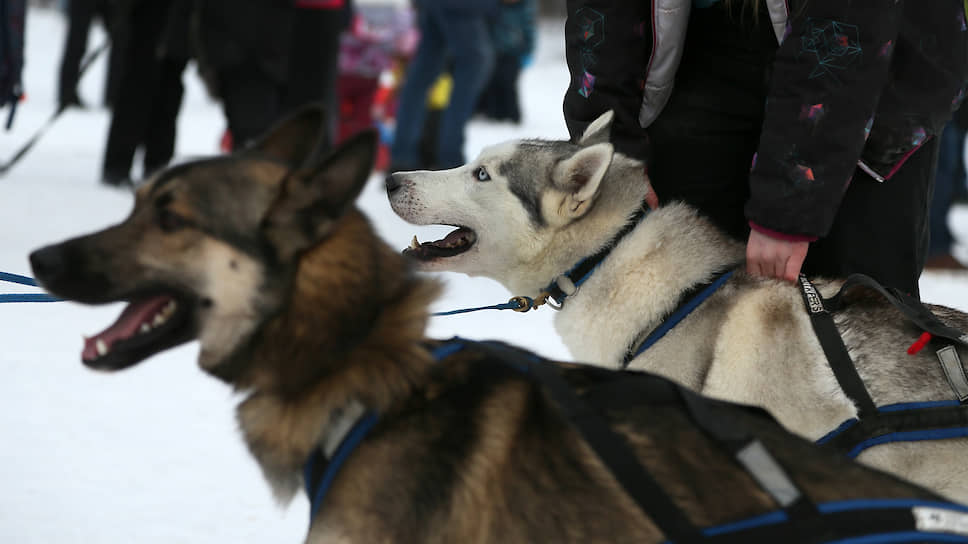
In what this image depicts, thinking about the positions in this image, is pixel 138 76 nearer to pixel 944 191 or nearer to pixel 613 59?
pixel 613 59

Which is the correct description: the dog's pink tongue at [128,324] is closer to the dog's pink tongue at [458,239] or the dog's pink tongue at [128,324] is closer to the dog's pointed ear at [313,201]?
the dog's pointed ear at [313,201]

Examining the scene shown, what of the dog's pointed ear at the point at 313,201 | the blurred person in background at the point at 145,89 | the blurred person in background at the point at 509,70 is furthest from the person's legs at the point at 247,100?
the blurred person in background at the point at 509,70

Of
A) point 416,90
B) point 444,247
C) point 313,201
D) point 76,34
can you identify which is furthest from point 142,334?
point 76,34

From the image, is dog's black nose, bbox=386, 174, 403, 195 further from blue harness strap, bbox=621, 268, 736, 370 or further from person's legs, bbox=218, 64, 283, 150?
person's legs, bbox=218, 64, 283, 150

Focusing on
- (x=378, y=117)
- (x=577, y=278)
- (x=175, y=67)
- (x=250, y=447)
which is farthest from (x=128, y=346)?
(x=378, y=117)

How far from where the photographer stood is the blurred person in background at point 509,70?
13617mm

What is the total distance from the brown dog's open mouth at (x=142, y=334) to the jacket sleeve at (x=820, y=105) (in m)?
1.39

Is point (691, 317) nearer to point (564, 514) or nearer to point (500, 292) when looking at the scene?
point (564, 514)

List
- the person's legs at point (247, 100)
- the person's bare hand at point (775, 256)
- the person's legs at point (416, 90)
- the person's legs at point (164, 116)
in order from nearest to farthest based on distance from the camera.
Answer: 1. the person's bare hand at point (775, 256)
2. the person's legs at point (247, 100)
3. the person's legs at point (164, 116)
4. the person's legs at point (416, 90)

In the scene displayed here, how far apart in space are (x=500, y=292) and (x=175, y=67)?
3.36 meters

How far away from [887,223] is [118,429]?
2535 mm

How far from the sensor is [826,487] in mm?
1464

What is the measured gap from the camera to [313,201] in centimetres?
159

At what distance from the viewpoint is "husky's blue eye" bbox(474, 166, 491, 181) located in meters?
2.86
